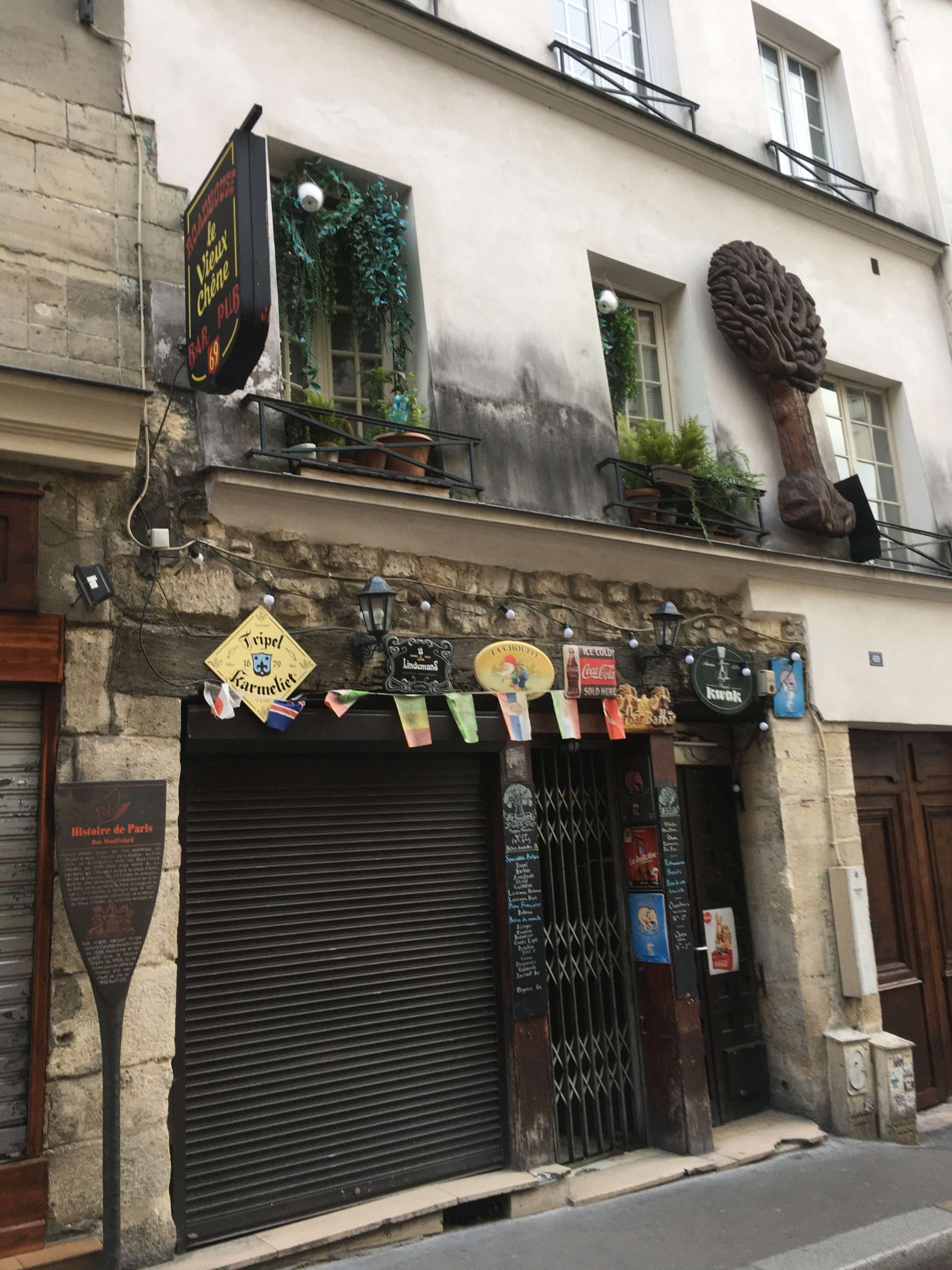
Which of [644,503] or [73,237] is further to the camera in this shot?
[644,503]

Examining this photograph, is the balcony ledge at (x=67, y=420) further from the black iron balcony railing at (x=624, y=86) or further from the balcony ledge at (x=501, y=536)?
the black iron balcony railing at (x=624, y=86)

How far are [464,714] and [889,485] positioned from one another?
16.6 feet

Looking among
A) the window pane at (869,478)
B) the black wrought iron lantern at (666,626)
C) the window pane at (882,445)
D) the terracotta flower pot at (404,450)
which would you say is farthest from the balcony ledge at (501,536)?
the window pane at (882,445)

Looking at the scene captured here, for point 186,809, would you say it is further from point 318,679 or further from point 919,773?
point 919,773

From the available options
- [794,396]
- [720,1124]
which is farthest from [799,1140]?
[794,396]

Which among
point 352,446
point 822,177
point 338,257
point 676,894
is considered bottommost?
point 676,894

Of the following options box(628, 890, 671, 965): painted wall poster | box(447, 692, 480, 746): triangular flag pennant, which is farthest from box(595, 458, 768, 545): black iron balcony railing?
box(628, 890, 671, 965): painted wall poster

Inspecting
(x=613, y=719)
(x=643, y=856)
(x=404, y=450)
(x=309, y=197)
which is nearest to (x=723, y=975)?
(x=643, y=856)

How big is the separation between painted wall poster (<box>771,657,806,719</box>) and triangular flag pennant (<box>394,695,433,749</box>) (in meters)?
2.75

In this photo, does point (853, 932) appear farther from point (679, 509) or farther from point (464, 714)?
point (464, 714)

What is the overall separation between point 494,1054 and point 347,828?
144 centimetres

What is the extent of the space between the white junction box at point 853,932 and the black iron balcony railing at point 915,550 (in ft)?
8.37

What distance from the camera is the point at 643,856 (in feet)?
20.1

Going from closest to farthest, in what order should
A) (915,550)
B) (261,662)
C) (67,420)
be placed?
(67,420), (261,662), (915,550)
